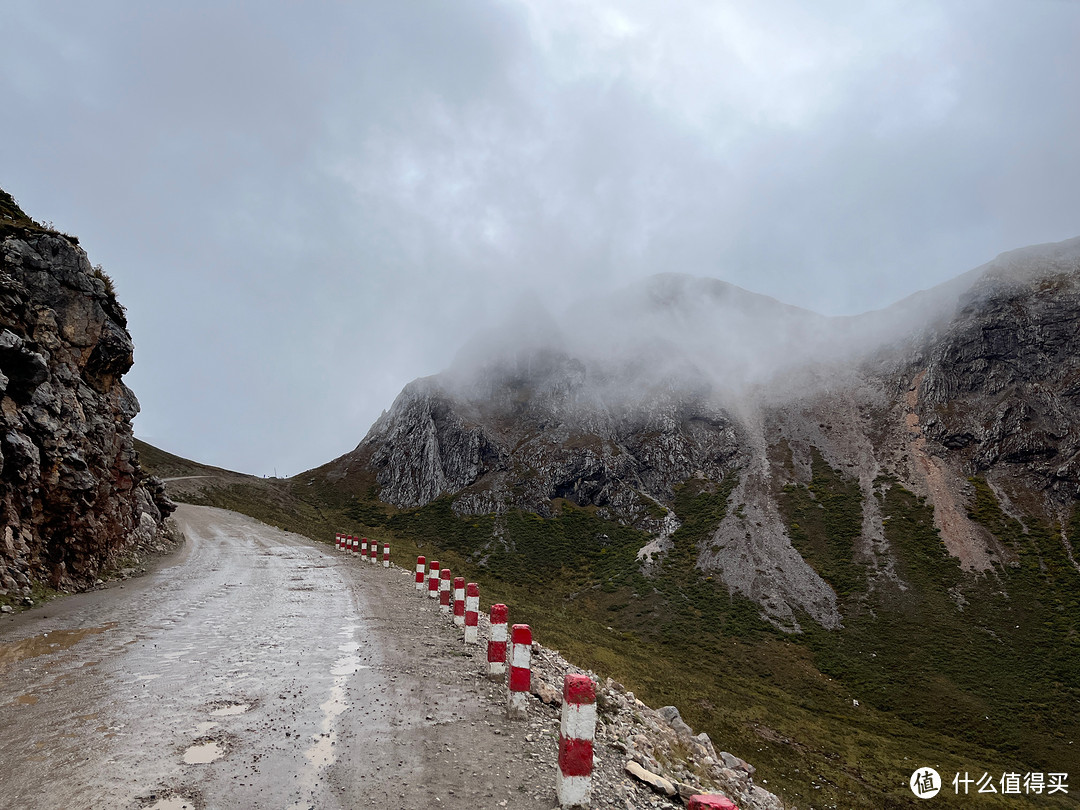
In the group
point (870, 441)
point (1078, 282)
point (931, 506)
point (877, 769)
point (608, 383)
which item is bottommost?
point (877, 769)

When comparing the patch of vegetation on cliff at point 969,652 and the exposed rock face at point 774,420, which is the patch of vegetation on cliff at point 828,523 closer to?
the exposed rock face at point 774,420

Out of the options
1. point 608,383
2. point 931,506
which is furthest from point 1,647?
point 608,383

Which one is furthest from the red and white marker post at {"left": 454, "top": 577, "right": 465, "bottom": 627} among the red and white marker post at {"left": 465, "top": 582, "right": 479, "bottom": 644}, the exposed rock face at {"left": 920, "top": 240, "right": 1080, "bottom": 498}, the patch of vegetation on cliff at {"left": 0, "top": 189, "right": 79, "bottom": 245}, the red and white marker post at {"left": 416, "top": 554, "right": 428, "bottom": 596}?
the exposed rock face at {"left": 920, "top": 240, "right": 1080, "bottom": 498}

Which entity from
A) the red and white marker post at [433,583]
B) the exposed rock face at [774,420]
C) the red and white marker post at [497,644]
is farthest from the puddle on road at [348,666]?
the exposed rock face at [774,420]

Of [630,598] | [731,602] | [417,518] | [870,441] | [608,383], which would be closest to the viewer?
[731,602]

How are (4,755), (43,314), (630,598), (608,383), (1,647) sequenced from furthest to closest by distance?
(608,383) → (630,598) → (43,314) → (1,647) → (4,755)

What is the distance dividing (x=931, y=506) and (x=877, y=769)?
48.3 m

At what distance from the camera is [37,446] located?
1529 centimetres

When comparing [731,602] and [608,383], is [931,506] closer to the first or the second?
[731,602]

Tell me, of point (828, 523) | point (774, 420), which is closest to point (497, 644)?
point (828, 523)

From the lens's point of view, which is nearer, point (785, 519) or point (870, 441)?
point (785, 519)

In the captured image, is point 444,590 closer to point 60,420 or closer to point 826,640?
point 60,420

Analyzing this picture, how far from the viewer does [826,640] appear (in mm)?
45281

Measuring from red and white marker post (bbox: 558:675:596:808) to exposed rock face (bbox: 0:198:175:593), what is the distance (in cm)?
1519
